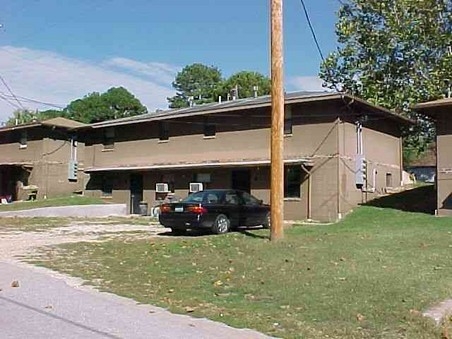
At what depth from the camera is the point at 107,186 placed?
38.6 metres

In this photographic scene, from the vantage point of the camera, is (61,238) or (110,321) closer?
(110,321)

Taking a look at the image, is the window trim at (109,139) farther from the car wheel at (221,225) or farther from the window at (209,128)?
the car wheel at (221,225)

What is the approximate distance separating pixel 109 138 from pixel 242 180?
36.1 ft

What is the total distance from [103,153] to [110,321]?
104 ft

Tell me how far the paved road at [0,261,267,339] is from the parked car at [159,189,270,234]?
30.0 ft

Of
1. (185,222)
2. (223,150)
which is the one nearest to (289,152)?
(223,150)

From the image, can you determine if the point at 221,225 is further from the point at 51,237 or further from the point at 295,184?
the point at 295,184

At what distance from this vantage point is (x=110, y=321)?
772 centimetres

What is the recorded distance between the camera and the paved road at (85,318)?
23.3 feet

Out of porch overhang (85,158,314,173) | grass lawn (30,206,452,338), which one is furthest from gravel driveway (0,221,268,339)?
porch overhang (85,158,314,173)

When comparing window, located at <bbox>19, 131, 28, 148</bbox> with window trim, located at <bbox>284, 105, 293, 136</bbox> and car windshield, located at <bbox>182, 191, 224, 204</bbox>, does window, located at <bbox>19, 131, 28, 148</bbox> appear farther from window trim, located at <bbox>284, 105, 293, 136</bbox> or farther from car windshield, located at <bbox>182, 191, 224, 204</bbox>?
car windshield, located at <bbox>182, 191, 224, 204</bbox>

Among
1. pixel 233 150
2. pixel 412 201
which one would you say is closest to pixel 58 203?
pixel 233 150


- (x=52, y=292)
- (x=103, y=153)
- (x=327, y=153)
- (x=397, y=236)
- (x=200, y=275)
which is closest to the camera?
(x=52, y=292)

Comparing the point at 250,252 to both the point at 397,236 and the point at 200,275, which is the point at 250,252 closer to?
the point at 200,275
